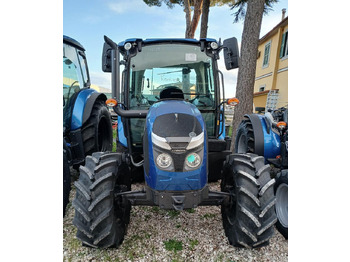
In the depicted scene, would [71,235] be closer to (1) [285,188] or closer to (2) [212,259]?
(2) [212,259]

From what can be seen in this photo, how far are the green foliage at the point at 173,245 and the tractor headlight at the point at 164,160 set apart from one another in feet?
3.02

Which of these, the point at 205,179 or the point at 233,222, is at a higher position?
the point at 205,179

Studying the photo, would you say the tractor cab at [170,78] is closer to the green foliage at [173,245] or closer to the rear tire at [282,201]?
the rear tire at [282,201]

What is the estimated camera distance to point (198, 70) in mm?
2879

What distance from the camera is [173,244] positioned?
2219 millimetres

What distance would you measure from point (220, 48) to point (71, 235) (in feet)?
8.71

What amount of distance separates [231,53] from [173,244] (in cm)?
208

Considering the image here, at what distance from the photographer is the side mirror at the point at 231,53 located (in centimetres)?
249

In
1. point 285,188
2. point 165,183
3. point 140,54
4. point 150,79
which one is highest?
point 140,54

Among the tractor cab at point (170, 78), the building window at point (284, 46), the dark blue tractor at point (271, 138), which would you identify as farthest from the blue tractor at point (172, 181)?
A: the building window at point (284, 46)

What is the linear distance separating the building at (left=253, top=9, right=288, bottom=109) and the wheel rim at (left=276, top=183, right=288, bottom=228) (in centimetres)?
876

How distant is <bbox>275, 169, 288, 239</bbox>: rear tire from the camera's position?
2.40 metres

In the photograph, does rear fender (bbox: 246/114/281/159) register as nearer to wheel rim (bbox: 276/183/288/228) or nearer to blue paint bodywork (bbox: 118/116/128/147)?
wheel rim (bbox: 276/183/288/228)

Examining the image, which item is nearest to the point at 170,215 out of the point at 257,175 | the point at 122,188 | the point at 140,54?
the point at 122,188
